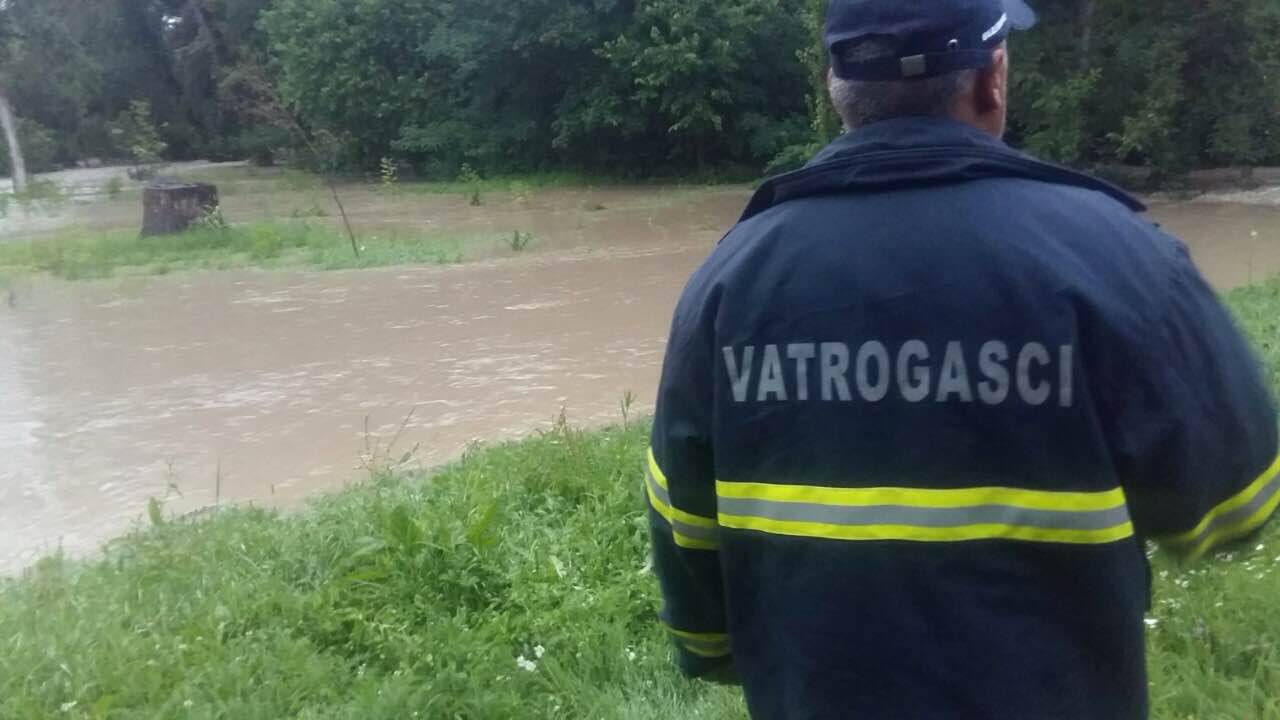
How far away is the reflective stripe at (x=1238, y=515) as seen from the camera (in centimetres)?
153

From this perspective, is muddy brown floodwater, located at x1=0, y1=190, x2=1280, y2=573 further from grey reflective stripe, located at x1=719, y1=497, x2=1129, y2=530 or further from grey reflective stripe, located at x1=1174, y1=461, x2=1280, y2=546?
A: grey reflective stripe, located at x1=1174, y1=461, x2=1280, y2=546

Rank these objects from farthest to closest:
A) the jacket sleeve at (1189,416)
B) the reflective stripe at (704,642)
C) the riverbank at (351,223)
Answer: the riverbank at (351,223), the reflective stripe at (704,642), the jacket sleeve at (1189,416)

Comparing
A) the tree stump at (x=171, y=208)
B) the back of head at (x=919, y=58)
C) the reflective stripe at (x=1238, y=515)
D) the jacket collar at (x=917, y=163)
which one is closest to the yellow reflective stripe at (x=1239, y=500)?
the reflective stripe at (x=1238, y=515)

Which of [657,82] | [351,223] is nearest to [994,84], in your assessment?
[351,223]

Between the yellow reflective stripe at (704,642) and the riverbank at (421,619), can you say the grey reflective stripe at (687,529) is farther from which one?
the riverbank at (421,619)

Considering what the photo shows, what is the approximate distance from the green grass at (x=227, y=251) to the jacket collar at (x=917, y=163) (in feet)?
47.3

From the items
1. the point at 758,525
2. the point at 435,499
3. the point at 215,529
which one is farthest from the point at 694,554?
the point at 215,529

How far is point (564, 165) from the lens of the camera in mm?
30438

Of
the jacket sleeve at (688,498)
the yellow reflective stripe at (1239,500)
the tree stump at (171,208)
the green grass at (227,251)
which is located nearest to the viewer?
the yellow reflective stripe at (1239,500)

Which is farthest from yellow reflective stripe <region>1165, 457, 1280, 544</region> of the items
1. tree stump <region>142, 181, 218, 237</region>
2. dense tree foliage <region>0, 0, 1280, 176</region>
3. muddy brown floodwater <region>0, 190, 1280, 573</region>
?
tree stump <region>142, 181, 218, 237</region>

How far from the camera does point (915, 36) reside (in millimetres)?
1503

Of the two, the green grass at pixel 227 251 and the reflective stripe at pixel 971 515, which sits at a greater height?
the reflective stripe at pixel 971 515

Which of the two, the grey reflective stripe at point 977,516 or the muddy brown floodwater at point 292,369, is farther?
the muddy brown floodwater at point 292,369

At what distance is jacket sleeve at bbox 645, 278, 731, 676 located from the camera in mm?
1639
